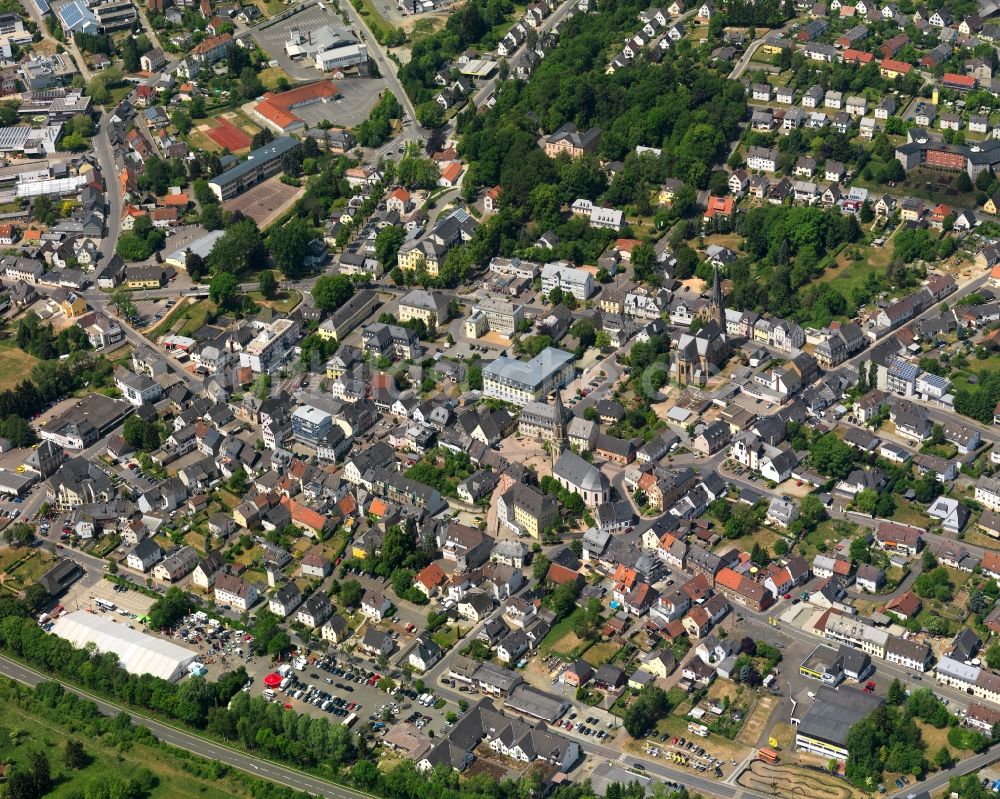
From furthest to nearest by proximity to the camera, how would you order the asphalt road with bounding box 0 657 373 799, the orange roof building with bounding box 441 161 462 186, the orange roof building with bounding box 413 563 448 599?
the orange roof building with bounding box 441 161 462 186, the orange roof building with bounding box 413 563 448 599, the asphalt road with bounding box 0 657 373 799

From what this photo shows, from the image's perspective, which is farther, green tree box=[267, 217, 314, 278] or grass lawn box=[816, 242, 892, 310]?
green tree box=[267, 217, 314, 278]

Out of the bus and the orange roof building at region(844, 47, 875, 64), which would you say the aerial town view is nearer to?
the orange roof building at region(844, 47, 875, 64)

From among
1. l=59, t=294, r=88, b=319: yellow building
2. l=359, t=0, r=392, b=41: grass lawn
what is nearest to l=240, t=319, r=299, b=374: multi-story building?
l=59, t=294, r=88, b=319: yellow building

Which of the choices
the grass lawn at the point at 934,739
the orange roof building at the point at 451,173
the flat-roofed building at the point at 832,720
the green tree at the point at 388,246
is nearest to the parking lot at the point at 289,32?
the orange roof building at the point at 451,173

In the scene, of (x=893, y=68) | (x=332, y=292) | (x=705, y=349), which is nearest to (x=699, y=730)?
(x=705, y=349)

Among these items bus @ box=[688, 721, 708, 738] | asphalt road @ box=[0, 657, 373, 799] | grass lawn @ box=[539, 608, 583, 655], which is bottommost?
bus @ box=[688, 721, 708, 738]

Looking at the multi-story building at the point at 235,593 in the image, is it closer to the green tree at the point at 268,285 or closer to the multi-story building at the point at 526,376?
the multi-story building at the point at 526,376
